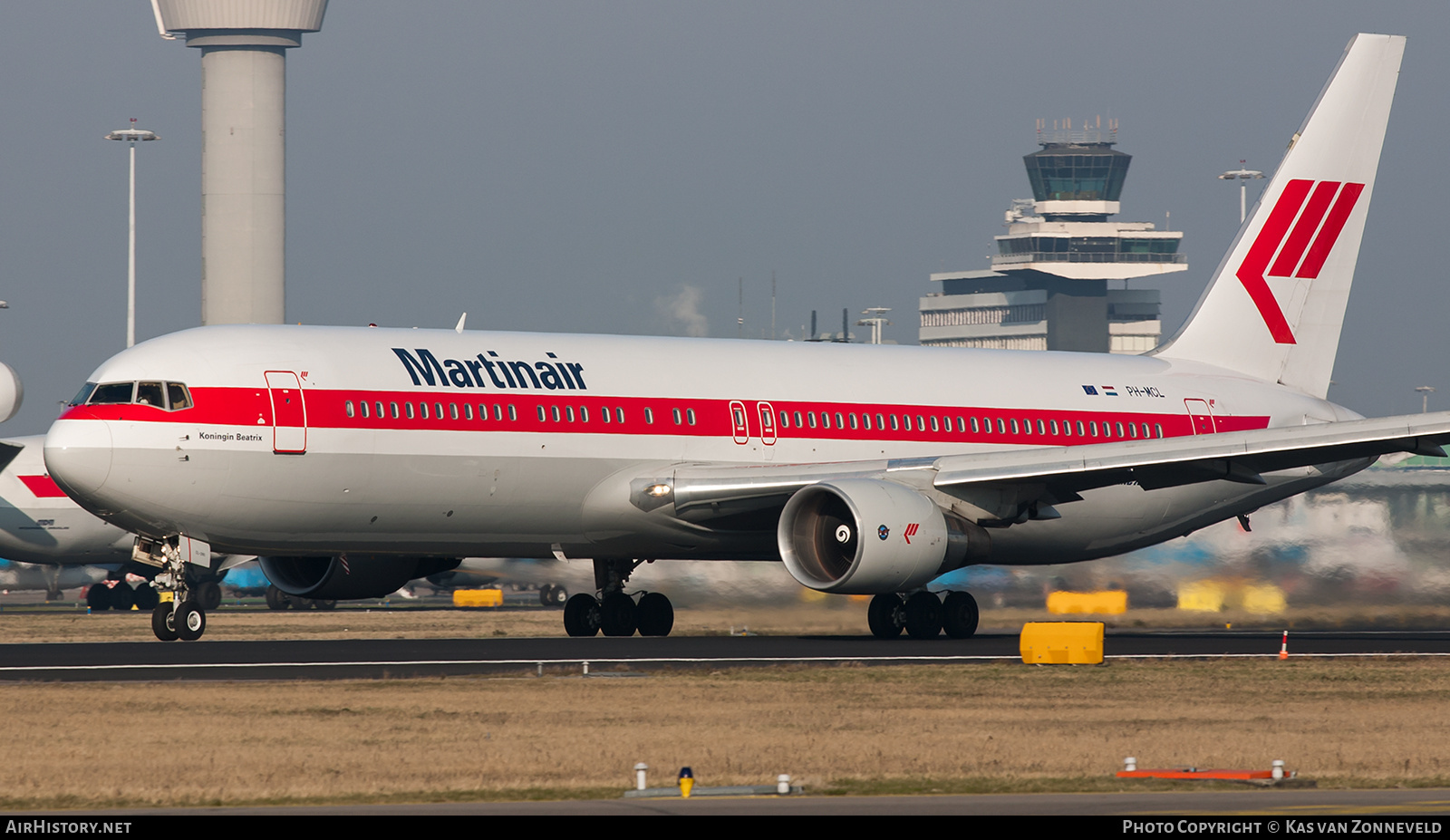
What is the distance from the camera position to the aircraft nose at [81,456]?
26.2 metres

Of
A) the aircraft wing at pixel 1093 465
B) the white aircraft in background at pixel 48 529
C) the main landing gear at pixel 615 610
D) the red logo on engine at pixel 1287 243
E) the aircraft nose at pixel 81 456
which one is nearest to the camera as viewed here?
the aircraft nose at pixel 81 456

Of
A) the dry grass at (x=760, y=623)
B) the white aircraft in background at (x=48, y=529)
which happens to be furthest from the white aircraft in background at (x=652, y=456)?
the white aircraft in background at (x=48, y=529)

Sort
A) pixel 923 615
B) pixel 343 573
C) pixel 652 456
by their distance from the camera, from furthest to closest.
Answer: pixel 343 573 < pixel 923 615 < pixel 652 456

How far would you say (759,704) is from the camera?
19.9m

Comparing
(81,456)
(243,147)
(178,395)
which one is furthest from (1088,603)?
(243,147)

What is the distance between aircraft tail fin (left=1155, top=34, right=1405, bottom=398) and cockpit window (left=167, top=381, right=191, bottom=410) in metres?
19.3

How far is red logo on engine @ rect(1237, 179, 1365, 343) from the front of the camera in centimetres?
3769

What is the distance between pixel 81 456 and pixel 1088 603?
19.9 m

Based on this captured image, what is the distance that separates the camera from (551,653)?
26.7m

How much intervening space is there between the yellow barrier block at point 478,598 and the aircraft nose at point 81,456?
42908 mm

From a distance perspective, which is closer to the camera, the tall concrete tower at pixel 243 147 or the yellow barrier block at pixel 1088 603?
the yellow barrier block at pixel 1088 603

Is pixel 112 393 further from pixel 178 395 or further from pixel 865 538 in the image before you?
pixel 865 538

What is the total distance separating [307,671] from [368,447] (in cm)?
505

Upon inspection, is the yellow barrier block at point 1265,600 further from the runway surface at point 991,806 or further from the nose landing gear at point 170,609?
the runway surface at point 991,806
